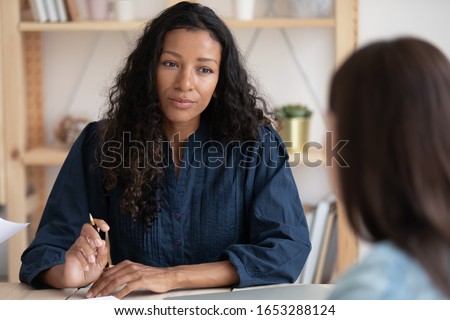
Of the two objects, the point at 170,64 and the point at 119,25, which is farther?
the point at 119,25

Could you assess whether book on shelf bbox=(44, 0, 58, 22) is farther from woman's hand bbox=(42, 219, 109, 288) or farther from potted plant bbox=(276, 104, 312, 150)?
woman's hand bbox=(42, 219, 109, 288)

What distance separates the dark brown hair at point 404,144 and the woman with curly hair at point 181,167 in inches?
28.6

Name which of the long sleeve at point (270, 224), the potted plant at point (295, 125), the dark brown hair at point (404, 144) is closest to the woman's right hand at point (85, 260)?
the long sleeve at point (270, 224)

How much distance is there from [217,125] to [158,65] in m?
0.20

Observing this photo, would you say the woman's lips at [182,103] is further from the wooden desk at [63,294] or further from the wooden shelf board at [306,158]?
the wooden shelf board at [306,158]

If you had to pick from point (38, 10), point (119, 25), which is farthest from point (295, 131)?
point (38, 10)

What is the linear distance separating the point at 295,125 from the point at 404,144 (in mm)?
1975

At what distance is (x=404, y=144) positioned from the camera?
2.79 feet

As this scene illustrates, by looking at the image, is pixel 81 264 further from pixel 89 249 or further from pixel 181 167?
pixel 181 167

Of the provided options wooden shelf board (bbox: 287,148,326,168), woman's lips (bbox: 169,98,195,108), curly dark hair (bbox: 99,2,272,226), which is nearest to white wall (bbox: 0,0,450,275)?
wooden shelf board (bbox: 287,148,326,168)

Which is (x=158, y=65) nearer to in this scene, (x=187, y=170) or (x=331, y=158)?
(x=187, y=170)

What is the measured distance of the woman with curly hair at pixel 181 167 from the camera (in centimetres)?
166

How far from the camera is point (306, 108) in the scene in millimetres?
2883

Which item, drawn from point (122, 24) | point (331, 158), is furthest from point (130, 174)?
point (122, 24)
